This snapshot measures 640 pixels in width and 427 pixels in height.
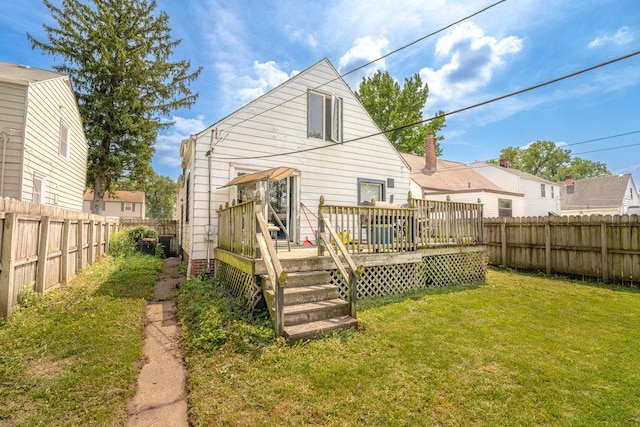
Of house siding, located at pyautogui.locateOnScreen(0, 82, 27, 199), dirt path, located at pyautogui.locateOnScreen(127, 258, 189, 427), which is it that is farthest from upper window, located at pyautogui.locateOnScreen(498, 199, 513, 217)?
house siding, located at pyautogui.locateOnScreen(0, 82, 27, 199)

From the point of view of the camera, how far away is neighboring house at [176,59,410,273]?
25.1 ft

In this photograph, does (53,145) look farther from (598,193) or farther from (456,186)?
(598,193)

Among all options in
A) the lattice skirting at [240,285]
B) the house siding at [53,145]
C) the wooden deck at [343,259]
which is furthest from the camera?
the house siding at [53,145]

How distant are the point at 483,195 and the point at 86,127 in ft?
80.4

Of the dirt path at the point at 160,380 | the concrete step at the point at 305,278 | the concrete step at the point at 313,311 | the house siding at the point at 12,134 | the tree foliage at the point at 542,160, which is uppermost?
the tree foliage at the point at 542,160

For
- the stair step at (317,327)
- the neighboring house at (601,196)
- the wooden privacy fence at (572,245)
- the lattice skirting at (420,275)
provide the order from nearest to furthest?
the stair step at (317,327), the lattice skirting at (420,275), the wooden privacy fence at (572,245), the neighboring house at (601,196)

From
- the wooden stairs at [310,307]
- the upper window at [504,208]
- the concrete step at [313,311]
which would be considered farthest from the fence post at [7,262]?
the upper window at [504,208]

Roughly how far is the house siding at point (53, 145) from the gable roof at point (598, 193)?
40.7 metres

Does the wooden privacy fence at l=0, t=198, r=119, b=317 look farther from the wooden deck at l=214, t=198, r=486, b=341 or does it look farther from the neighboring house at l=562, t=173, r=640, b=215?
the neighboring house at l=562, t=173, r=640, b=215

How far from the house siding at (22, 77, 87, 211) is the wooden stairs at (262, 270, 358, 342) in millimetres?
8406

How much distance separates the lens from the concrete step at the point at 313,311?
4.43 meters

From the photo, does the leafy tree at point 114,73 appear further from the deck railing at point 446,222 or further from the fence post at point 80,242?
the deck railing at point 446,222

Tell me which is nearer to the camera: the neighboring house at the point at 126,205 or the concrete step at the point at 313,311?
the concrete step at the point at 313,311

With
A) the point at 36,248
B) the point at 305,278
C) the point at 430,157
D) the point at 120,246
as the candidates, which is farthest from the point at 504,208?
the point at 36,248
